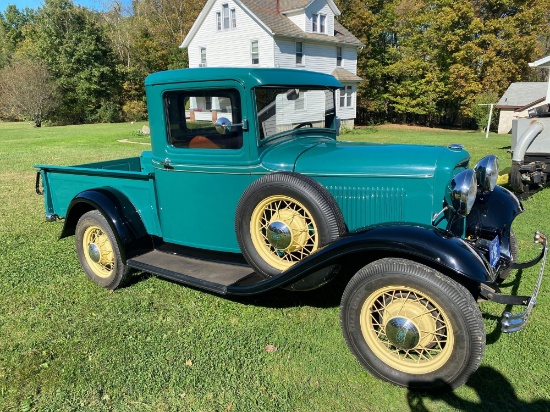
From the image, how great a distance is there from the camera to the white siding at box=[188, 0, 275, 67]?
2219 cm

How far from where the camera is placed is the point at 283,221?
10.3ft

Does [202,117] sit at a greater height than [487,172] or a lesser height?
greater

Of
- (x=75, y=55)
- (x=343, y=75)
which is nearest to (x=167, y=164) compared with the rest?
(x=343, y=75)

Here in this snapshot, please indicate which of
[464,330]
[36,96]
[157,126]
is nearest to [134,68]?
[36,96]

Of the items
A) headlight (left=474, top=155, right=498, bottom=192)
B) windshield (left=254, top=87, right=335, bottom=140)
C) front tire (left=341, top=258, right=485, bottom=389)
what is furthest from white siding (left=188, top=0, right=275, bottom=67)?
front tire (left=341, top=258, right=485, bottom=389)

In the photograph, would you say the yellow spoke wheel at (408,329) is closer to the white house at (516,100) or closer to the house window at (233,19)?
the house window at (233,19)

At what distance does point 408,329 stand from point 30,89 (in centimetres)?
4037

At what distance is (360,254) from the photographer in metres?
2.90

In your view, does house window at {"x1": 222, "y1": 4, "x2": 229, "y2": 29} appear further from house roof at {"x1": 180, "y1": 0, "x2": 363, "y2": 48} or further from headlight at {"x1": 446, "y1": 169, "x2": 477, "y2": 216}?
headlight at {"x1": 446, "y1": 169, "x2": 477, "y2": 216}

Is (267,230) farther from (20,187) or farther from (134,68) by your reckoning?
(134,68)

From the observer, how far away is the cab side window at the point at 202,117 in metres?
3.44

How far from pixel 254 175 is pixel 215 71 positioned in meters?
0.93

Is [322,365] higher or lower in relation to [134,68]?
lower

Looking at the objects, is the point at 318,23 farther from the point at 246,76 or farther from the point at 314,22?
the point at 246,76
